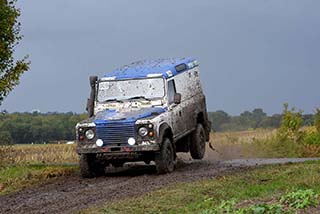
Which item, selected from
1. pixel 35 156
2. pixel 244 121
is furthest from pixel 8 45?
pixel 244 121

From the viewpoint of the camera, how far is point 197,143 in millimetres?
22500

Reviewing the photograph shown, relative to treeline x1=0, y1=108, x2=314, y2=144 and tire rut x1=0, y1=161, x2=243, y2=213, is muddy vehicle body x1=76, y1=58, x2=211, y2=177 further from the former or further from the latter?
treeline x1=0, y1=108, x2=314, y2=144

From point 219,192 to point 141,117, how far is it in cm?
489

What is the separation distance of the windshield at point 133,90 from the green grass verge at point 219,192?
3633mm

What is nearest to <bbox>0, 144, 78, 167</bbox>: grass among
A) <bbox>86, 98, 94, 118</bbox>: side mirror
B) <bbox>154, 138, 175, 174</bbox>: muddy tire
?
<bbox>86, 98, 94, 118</bbox>: side mirror

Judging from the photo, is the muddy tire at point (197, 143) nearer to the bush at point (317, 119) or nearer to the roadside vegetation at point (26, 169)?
the roadside vegetation at point (26, 169)

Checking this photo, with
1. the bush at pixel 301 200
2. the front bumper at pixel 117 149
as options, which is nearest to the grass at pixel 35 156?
the front bumper at pixel 117 149

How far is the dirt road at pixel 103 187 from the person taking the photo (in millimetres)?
14336

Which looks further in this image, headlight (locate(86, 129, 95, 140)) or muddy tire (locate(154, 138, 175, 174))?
muddy tire (locate(154, 138, 175, 174))

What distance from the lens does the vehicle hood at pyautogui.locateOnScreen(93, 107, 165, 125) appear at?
1862cm

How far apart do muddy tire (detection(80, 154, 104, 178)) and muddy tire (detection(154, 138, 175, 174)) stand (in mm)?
1569

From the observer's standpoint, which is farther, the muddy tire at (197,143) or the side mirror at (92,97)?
the muddy tire at (197,143)

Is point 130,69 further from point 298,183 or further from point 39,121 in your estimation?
point 39,121

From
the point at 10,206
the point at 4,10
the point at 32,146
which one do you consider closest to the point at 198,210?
the point at 10,206
